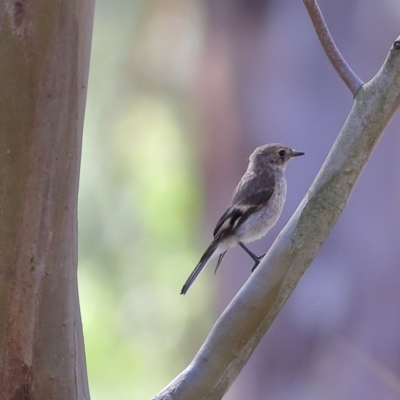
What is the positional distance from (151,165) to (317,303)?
2.62 metres

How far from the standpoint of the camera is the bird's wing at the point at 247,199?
2.94 m

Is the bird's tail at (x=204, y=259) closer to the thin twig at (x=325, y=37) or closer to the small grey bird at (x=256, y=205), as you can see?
the small grey bird at (x=256, y=205)

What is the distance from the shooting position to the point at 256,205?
3029mm

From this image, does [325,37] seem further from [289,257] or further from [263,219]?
[263,219]

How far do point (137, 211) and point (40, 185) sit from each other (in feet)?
13.8

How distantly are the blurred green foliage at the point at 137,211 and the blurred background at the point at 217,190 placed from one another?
1cm

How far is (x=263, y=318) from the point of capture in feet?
5.35

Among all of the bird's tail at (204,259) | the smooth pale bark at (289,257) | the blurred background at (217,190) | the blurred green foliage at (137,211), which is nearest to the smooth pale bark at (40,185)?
the smooth pale bark at (289,257)

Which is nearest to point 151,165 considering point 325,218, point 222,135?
point 222,135

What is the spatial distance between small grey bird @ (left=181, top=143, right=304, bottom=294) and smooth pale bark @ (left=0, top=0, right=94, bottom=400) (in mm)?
1294

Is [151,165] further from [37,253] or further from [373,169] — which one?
[37,253]

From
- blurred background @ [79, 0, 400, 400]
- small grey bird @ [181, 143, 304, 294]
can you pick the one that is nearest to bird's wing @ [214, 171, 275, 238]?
small grey bird @ [181, 143, 304, 294]

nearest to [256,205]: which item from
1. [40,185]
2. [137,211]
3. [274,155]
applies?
[274,155]

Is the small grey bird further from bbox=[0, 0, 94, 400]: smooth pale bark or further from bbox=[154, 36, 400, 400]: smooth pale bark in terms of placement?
bbox=[0, 0, 94, 400]: smooth pale bark
